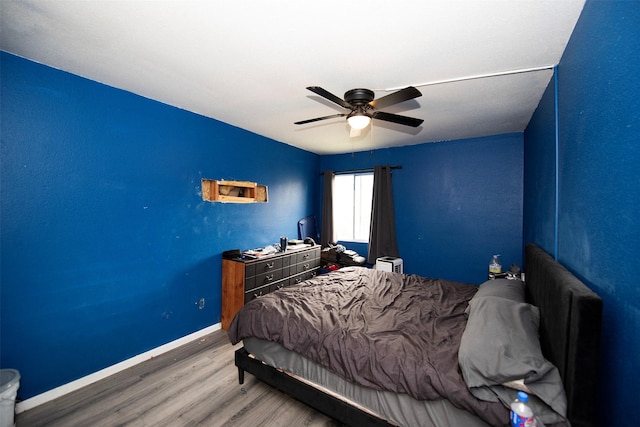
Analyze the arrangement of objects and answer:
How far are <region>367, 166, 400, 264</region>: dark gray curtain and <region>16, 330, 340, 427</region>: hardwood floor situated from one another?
9.19ft

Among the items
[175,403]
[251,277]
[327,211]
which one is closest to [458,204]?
[327,211]

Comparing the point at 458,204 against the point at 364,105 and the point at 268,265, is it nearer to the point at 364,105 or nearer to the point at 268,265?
the point at 364,105

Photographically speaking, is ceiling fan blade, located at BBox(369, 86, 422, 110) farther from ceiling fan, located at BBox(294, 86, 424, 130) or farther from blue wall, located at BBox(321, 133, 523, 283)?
blue wall, located at BBox(321, 133, 523, 283)

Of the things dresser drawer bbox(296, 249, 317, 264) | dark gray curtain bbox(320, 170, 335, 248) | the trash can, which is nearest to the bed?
the trash can

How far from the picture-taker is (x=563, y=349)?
1171 millimetres

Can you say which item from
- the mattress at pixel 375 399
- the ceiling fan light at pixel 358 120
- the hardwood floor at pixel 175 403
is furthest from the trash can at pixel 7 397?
the ceiling fan light at pixel 358 120

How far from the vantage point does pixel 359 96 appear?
1997 mm

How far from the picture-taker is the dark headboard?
1001 mm

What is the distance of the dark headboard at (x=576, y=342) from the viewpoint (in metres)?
1.00

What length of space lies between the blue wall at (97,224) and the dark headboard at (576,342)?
3136mm

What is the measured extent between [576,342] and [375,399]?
1018mm

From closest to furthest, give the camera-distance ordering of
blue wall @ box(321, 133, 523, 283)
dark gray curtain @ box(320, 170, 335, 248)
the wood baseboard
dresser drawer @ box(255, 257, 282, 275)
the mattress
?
the mattress
the wood baseboard
dresser drawer @ box(255, 257, 282, 275)
blue wall @ box(321, 133, 523, 283)
dark gray curtain @ box(320, 170, 335, 248)

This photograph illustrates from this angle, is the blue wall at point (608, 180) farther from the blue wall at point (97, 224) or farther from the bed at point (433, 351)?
the blue wall at point (97, 224)

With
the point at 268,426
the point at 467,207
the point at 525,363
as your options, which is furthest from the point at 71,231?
the point at 467,207
